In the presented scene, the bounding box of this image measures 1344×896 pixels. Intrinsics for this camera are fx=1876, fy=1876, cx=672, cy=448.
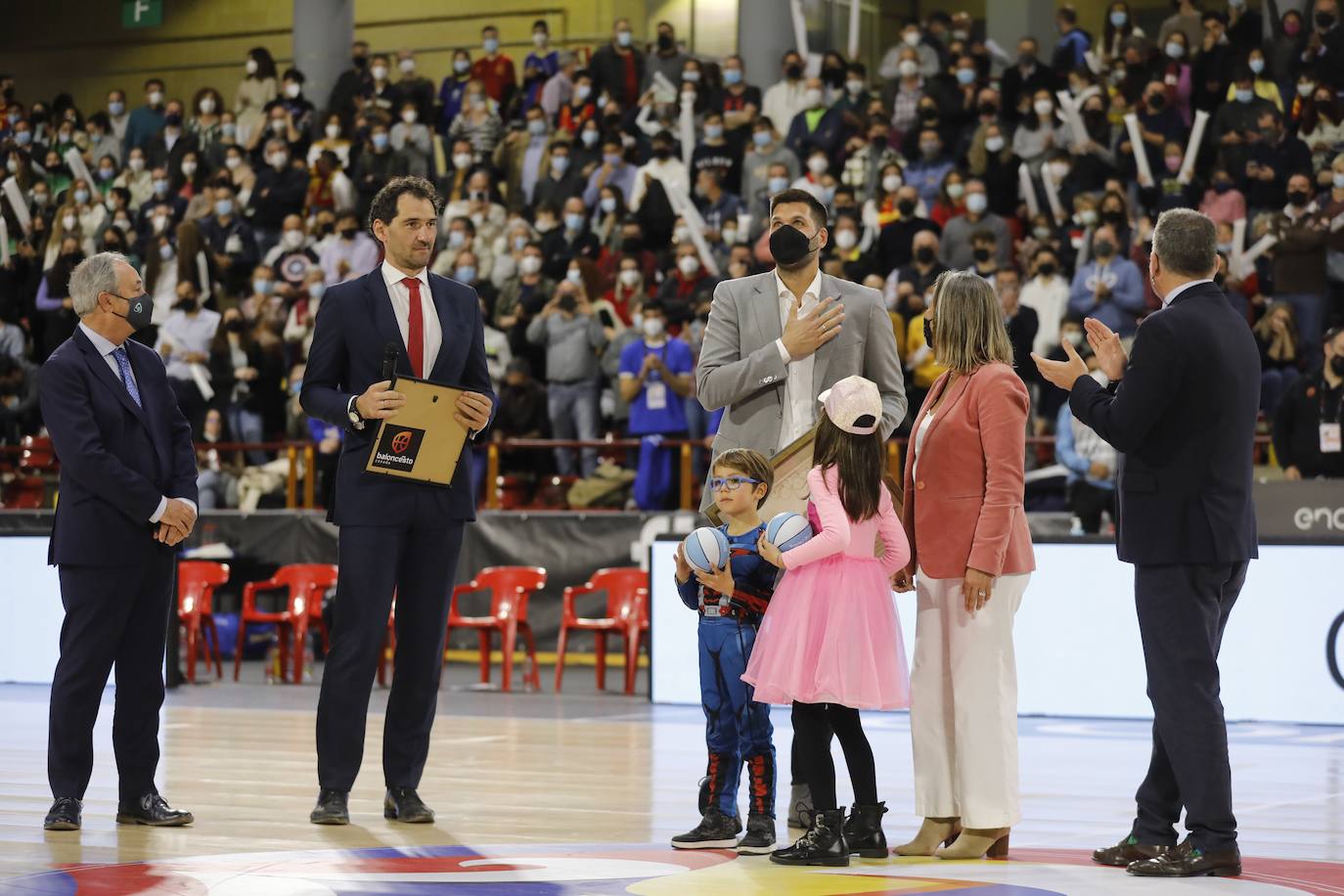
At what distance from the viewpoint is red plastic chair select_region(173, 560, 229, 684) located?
15.3 meters

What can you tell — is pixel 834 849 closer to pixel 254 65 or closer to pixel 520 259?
pixel 520 259

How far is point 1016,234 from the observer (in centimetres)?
1708

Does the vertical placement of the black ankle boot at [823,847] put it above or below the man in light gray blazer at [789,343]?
below

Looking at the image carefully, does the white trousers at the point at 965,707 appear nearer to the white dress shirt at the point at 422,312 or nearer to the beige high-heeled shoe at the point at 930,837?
the beige high-heeled shoe at the point at 930,837

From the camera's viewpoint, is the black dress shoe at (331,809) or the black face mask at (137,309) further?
the black face mask at (137,309)

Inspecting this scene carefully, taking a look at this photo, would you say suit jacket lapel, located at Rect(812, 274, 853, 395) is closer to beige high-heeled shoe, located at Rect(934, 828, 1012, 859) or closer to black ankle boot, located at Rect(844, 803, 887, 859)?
black ankle boot, located at Rect(844, 803, 887, 859)

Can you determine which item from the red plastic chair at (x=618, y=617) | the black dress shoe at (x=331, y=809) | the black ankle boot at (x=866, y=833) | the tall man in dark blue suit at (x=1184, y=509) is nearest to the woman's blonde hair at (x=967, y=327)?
the tall man in dark blue suit at (x=1184, y=509)

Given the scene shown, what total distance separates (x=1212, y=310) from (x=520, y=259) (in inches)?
537

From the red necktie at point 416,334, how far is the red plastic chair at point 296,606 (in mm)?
8326

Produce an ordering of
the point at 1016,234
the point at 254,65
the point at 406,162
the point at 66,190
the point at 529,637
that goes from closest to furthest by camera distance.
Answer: the point at 529,637 < the point at 1016,234 < the point at 406,162 < the point at 66,190 < the point at 254,65

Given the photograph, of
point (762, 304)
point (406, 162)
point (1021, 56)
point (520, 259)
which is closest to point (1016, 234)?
point (1021, 56)

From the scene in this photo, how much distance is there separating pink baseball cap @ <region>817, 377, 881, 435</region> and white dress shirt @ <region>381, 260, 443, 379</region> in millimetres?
1753

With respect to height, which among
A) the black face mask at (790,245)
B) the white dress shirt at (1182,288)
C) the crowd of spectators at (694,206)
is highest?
the crowd of spectators at (694,206)

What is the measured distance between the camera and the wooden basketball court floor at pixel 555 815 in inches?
216
